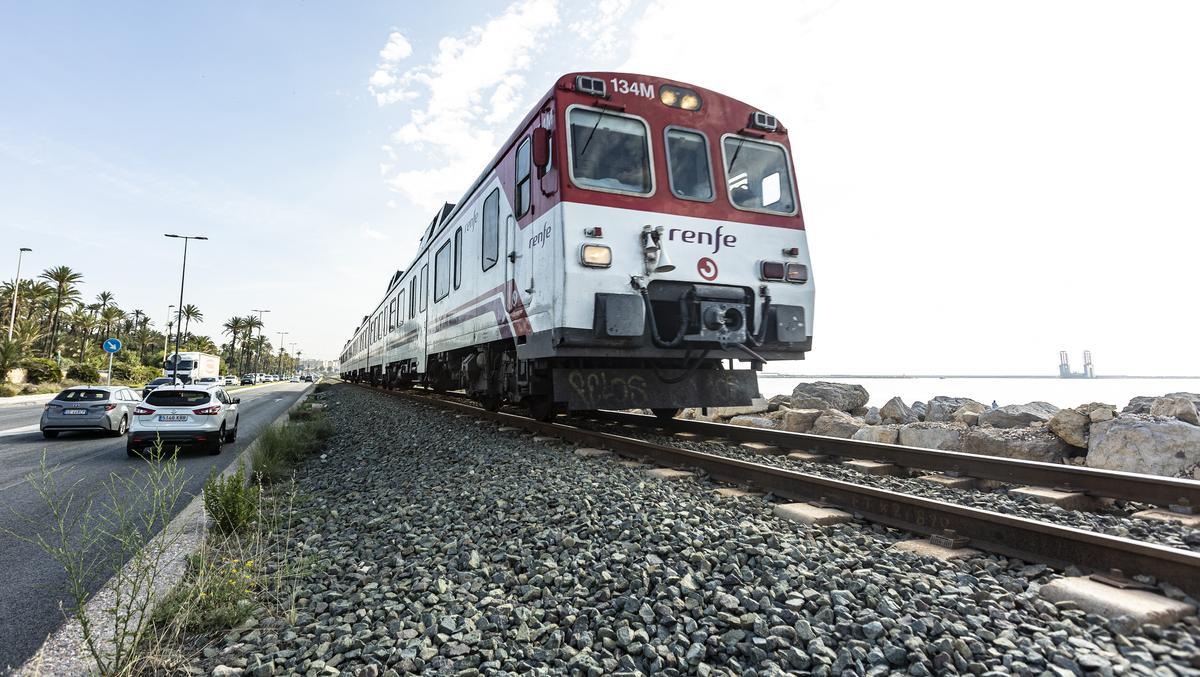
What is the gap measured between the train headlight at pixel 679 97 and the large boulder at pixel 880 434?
16.2 feet

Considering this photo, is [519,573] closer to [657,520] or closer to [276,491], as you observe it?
[657,520]

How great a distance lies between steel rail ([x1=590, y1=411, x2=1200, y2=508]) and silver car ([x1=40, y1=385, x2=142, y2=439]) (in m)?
13.0

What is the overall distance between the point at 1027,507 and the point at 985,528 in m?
1.02

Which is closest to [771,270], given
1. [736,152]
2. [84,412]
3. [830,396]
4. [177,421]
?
[736,152]

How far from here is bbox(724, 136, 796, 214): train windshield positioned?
7.15m

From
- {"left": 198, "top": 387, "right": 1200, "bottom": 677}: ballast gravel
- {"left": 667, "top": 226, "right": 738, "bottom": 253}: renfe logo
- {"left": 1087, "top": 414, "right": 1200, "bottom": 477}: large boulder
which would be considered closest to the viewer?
{"left": 198, "top": 387, "right": 1200, "bottom": 677}: ballast gravel

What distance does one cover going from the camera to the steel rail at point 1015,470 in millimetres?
3908

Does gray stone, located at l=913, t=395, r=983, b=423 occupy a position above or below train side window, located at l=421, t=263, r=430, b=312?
below

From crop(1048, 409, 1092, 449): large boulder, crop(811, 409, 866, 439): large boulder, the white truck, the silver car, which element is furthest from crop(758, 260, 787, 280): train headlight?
the white truck

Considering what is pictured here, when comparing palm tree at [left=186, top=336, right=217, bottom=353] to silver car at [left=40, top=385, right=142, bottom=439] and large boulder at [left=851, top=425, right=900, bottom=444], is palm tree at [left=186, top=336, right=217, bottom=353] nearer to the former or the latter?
silver car at [left=40, top=385, right=142, bottom=439]

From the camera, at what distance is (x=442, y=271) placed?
1141cm

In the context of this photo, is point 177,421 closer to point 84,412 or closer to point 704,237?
point 84,412

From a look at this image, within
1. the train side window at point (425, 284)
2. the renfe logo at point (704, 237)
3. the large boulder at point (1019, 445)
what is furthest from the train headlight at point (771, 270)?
the train side window at point (425, 284)

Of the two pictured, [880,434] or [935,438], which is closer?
[935,438]
